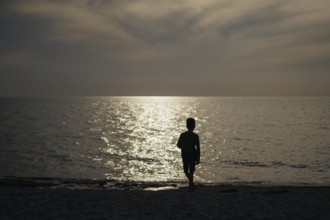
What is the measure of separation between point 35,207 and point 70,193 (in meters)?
2.82

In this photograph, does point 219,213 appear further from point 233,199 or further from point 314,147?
point 314,147

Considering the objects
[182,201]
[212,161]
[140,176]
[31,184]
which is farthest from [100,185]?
[212,161]

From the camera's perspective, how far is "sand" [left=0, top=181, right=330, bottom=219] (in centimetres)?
1162

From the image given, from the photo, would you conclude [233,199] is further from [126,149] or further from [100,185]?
[126,149]

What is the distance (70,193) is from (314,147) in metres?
46.1

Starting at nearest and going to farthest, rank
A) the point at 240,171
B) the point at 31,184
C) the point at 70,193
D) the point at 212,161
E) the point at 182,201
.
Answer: the point at 182,201
the point at 70,193
the point at 31,184
the point at 240,171
the point at 212,161

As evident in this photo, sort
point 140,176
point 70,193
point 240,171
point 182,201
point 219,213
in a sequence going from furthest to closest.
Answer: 1. point 240,171
2. point 140,176
3. point 70,193
4. point 182,201
5. point 219,213

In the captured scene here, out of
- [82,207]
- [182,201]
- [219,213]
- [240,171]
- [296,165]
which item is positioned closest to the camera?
[219,213]

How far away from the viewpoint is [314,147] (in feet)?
177

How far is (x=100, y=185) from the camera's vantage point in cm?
2520

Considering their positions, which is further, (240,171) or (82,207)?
(240,171)

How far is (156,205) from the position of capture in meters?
13.1

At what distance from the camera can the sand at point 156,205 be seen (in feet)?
38.1

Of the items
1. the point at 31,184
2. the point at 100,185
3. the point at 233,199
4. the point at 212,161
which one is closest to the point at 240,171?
the point at 212,161
